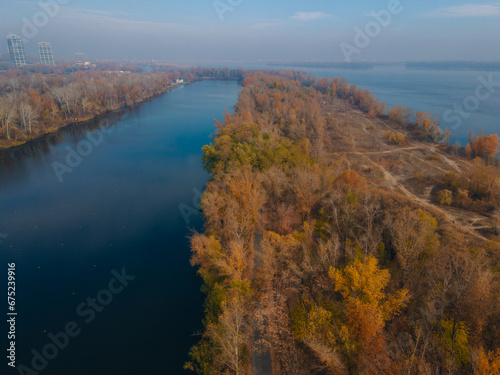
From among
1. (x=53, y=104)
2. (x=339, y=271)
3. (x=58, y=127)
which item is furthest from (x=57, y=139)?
(x=339, y=271)

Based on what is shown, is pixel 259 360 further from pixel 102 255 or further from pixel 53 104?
pixel 53 104

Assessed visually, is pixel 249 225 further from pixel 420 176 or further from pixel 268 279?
pixel 420 176

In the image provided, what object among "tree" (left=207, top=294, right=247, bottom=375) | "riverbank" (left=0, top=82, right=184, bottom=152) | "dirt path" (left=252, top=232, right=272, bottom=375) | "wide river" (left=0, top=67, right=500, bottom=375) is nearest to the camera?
"tree" (left=207, top=294, right=247, bottom=375)

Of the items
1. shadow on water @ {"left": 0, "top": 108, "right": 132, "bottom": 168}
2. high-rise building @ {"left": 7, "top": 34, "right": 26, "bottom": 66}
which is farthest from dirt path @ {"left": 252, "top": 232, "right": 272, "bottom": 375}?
high-rise building @ {"left": 7, "top": 34, "right": 26, "bottom": 66}

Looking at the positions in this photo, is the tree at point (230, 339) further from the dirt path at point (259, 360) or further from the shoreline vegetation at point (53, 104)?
the shoreline vegetation at point (53, 104)

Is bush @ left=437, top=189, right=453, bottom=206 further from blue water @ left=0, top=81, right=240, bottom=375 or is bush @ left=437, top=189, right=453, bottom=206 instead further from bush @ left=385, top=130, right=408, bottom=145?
blue water @ left=0, top=81, right=240, bottom=375

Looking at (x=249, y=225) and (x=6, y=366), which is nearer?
(x=6, y=366)

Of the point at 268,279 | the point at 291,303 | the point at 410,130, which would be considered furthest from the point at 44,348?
the point at 410,130
